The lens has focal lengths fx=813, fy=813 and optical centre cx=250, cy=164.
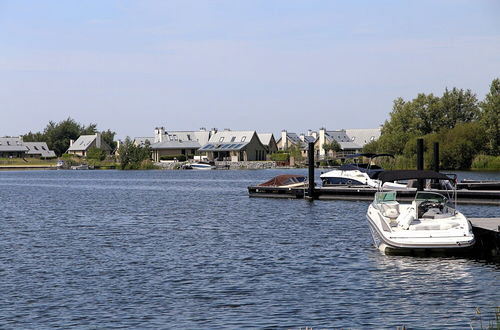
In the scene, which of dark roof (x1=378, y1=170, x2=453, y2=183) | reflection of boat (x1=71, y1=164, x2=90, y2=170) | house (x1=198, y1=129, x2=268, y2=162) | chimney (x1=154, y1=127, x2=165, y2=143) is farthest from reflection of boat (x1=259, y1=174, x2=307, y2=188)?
reflection of boat (x1=71, y1=164, x2=90, y2=170)

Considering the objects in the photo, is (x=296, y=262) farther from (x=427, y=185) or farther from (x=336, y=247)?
(x=427, y=185)

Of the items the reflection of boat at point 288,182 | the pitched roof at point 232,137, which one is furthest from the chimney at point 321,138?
the reflection of boat at point 288,182

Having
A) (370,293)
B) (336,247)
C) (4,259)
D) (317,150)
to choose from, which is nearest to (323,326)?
(370,293)

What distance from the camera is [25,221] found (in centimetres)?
4897

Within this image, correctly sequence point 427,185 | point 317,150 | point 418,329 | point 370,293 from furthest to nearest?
point 317,150, point 427,185, point 370,293, point 418,329

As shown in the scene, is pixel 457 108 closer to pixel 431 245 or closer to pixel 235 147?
pixel 235 147

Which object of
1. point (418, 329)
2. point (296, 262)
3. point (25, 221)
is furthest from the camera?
point (25, 221)

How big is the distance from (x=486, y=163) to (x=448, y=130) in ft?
36.1

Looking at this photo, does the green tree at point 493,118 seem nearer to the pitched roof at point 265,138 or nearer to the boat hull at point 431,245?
the pitched roof at point 265,138

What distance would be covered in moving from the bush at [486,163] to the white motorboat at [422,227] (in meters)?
86.7

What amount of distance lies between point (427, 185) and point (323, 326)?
122 feet

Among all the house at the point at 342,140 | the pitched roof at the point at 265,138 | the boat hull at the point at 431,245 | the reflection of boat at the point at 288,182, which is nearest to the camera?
the boat hull at the point at 431,245

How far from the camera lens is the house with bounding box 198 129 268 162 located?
173375 millimetres

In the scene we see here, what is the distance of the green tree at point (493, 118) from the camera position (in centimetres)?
11606
